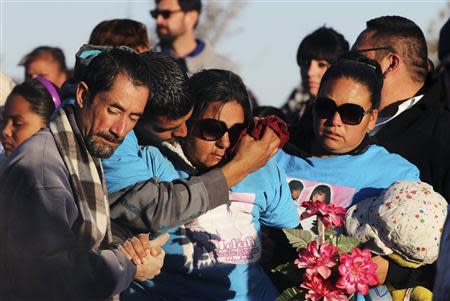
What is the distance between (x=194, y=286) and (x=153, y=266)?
719 millimetres

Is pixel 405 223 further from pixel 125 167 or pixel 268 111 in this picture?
pixel 268 111

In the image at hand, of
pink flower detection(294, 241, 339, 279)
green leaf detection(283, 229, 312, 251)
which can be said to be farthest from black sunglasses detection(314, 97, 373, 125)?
pink flower detection(294, 241, 339, 279)

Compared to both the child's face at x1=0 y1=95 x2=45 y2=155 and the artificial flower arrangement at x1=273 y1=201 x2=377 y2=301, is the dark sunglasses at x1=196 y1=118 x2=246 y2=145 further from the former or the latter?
the child's face at x1=0 y1=95 x2=45 y2=155

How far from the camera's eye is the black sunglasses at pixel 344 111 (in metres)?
6.75

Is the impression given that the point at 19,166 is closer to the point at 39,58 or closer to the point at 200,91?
the point at 200,91

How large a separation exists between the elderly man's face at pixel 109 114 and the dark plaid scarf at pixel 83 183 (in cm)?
6

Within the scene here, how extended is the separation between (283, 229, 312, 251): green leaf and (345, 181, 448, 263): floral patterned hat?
43cm

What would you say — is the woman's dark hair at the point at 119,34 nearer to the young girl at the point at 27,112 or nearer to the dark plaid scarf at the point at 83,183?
the young girl at the point at 27,112

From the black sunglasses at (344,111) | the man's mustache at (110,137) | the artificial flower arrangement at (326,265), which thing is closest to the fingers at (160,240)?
the man's mustache at (110,137)

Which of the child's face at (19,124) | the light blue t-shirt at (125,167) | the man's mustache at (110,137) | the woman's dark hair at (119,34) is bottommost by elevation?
the child's face at (19,124)

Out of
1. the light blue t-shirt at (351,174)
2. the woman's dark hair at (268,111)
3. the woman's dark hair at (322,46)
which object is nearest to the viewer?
the light blue t-shirt at (351,174)

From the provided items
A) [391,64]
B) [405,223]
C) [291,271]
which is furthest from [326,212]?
[391,64]

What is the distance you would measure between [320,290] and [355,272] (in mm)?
175

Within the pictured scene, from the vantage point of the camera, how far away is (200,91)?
6539mm
